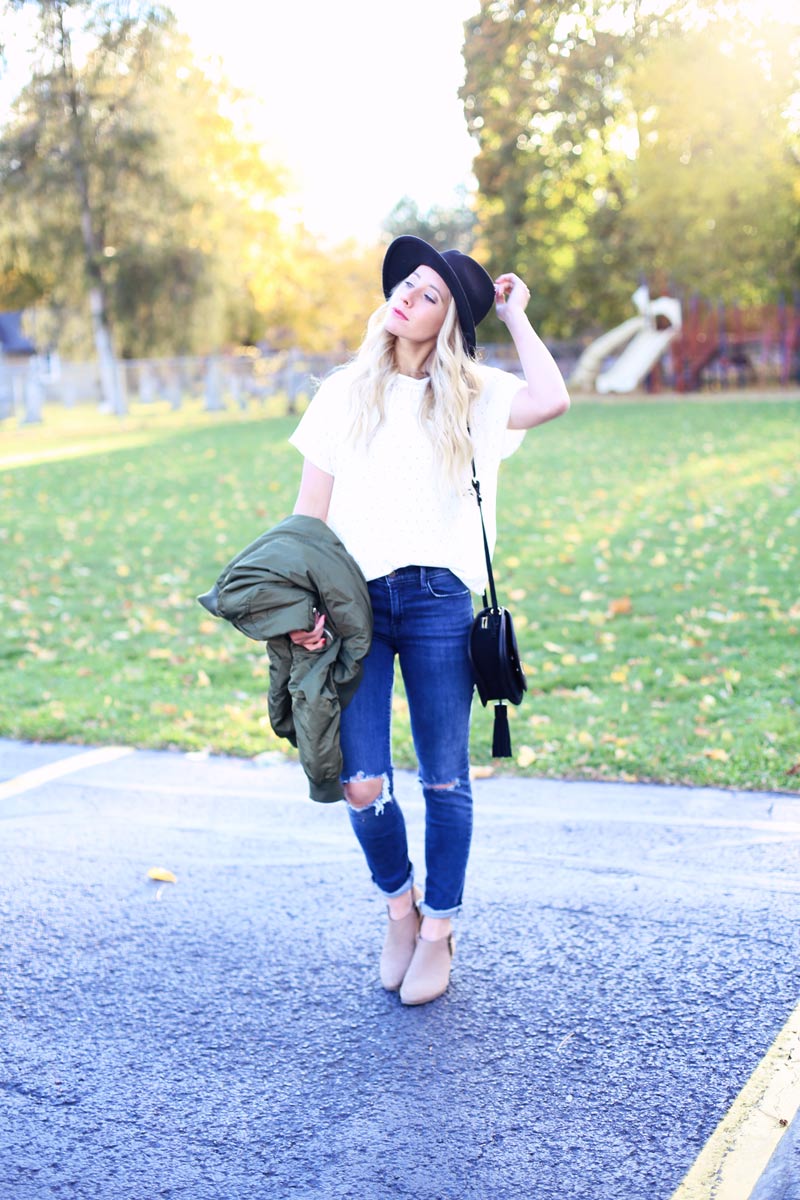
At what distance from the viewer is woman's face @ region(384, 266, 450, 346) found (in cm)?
326

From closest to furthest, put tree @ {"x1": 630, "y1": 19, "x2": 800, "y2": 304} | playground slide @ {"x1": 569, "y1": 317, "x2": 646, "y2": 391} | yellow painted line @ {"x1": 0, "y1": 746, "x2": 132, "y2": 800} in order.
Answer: yellow painted line @ {"x1": 0, "y1": 746, "x2": 132, "y2": 800}, tree @ {"x1": 630, "y1": 19, "x2": 800, "y2": 304}, playground slide @ {"x1": 569, "y1": 317, "x2": 646, "y2": 391}

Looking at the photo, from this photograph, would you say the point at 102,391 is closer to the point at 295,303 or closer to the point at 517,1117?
the point at 295,303

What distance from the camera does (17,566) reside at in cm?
1118

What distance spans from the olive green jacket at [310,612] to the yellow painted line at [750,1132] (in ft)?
4.08

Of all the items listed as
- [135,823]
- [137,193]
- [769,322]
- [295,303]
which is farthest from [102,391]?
[135,823]

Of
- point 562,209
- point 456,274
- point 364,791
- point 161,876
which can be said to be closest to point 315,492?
point 456,274

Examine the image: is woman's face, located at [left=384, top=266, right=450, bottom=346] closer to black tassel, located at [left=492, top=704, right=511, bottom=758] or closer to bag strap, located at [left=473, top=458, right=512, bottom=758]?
bag strap, located at [left=473, top=458, right=512, bottom=758]

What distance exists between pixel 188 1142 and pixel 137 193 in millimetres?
37537

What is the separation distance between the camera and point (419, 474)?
328cm

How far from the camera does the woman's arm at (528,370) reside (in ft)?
10.6

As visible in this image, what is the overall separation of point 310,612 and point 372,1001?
1172 mm

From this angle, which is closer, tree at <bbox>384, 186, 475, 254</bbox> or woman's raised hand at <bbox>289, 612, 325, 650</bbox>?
woman's raised hand at <bbox>289, 612, 325, 650</bbox>

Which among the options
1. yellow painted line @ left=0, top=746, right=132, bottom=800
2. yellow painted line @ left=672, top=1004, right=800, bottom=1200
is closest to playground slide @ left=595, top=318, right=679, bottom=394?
yellow painted line @ left=0, top=746, right=132, bottom=800

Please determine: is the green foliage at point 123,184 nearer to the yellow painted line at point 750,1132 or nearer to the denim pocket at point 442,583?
the denim pocket at point 442,583
